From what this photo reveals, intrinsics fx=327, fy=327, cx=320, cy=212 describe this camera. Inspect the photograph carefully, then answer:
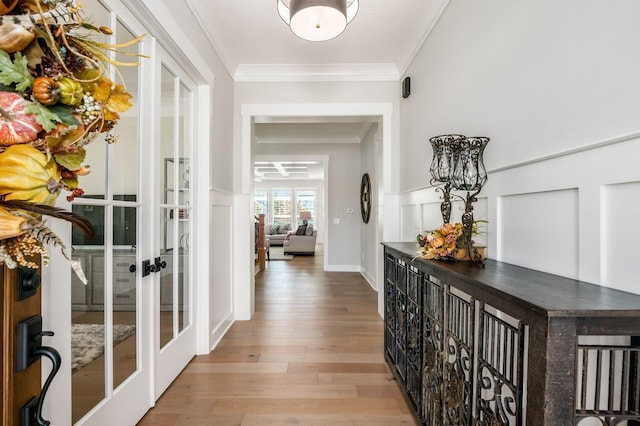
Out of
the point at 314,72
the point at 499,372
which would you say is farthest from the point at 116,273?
the point at 314,72

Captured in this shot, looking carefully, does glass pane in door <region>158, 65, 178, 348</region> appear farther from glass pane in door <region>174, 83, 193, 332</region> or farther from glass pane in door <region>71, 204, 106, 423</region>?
glass pane in door <region>71, 204, 106, 423</region>

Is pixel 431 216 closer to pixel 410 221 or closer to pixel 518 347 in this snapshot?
pixel 410 221

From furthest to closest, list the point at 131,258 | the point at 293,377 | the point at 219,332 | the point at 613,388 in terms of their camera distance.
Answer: the point at 219,332
the point at 293,377
the point at 131,258
the point at 613,388

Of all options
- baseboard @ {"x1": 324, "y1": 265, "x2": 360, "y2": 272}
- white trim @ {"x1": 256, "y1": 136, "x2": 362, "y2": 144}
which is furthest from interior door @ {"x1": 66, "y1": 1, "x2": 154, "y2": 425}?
baseboard @ {"x1": 324, "y1": 265, "x2": 360, "y2": 272}

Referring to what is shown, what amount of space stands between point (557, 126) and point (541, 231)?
1.32 feet

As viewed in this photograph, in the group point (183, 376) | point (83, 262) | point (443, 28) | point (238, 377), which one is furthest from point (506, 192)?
point (183, 376)

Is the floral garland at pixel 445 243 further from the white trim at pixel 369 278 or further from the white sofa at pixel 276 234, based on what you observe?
the white sofa at pixel 276 234

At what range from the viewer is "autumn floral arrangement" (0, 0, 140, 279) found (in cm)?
47

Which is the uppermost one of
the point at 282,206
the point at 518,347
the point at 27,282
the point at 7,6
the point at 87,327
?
the point at 7,6

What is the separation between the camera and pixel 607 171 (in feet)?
3.26

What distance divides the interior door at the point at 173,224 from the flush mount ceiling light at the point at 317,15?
844 mm

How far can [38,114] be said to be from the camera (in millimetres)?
490

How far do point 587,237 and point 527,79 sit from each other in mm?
694

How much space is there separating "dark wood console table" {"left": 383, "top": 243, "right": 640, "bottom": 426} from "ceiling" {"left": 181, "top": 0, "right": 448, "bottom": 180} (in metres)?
1.83
